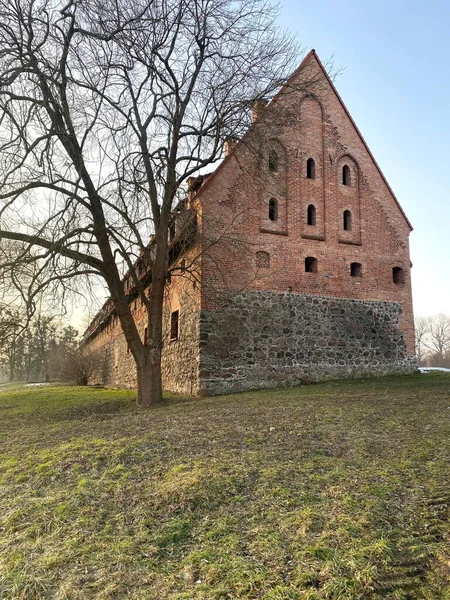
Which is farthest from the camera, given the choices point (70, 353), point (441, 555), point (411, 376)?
point (70, 353)

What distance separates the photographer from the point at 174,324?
16.6 metres

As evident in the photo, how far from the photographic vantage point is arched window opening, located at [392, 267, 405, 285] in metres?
17.1

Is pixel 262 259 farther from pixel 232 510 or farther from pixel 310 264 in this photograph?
pixel 232 510

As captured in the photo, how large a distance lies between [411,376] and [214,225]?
Answer: 8429 mm

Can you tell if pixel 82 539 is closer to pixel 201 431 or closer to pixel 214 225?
pixel 201 431

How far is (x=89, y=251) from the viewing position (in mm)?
11258

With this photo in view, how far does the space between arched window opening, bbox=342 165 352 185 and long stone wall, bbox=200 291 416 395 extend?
4379 millimetres

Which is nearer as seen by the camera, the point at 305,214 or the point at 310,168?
the point at 305,214

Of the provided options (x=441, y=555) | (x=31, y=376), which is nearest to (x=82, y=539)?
(x=441, y=555)

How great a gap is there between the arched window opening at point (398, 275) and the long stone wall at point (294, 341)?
101 cm

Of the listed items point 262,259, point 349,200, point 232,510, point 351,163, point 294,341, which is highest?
point 351,163

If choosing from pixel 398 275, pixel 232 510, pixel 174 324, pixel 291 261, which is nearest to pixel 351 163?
pixel 398 275

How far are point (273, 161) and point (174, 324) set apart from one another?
6.58m

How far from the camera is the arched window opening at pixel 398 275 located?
1709 centimetres
